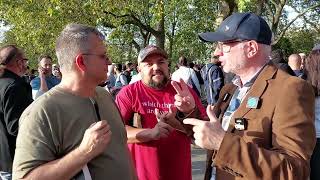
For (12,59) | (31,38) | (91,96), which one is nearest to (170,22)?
(31,38)

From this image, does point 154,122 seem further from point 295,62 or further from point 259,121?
point 295,62

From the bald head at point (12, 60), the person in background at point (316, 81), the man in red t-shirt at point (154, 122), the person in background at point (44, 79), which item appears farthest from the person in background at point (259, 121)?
the person in background at point (44, 79)

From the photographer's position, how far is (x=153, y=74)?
3844mm

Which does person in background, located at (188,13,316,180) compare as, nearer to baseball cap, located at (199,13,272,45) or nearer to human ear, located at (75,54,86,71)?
baseball cap, located at (199,13,272,45)

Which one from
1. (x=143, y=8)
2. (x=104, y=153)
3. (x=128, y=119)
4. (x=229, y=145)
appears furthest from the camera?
(x=143, y=8)

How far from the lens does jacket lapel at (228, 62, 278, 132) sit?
7.38 feet

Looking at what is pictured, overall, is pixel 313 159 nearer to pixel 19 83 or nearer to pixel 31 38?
pixel 19 83

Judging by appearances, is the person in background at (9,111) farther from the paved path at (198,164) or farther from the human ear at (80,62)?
the paved path at (198,164)

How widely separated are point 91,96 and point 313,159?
107 inches

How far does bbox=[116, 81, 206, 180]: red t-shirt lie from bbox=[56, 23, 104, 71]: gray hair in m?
1.31

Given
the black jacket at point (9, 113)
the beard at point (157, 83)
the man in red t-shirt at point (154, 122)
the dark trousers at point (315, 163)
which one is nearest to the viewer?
the man in red t-shirt at point (154, 122)

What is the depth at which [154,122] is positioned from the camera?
3.77 meters

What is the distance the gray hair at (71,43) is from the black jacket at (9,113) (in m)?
1.79

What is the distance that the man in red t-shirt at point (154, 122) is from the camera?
368 centimetres
